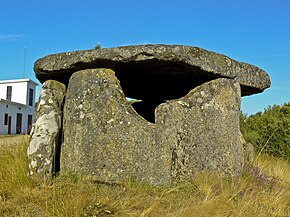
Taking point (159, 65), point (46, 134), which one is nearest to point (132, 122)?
point (159, 65)

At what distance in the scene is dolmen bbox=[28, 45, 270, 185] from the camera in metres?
5.19

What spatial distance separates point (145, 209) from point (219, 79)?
2456mm

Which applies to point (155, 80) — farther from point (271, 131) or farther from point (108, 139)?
point (271, 131)

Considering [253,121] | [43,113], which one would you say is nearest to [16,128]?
[253,121]

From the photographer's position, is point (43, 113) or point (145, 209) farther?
point (43, 113)

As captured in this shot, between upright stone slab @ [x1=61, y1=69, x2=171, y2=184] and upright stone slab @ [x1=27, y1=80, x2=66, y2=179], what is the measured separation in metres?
0.18

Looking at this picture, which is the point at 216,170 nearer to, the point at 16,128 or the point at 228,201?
the point at 228,201

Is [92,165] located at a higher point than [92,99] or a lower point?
lower

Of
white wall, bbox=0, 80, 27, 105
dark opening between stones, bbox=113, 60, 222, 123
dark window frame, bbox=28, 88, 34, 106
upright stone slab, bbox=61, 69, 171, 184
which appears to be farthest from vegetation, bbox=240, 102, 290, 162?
dark window frame, bbox=28, 88, 34, 106

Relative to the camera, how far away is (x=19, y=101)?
34844 mm

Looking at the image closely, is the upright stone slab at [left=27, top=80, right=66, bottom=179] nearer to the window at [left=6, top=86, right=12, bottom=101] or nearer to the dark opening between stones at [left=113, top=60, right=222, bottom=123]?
the dark opening between stones at [left=113, top=60, right=222, bottom=123]

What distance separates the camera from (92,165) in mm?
5250

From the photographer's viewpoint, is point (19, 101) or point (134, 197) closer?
point (134, 197)

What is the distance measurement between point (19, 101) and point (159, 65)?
3163 centimetres
